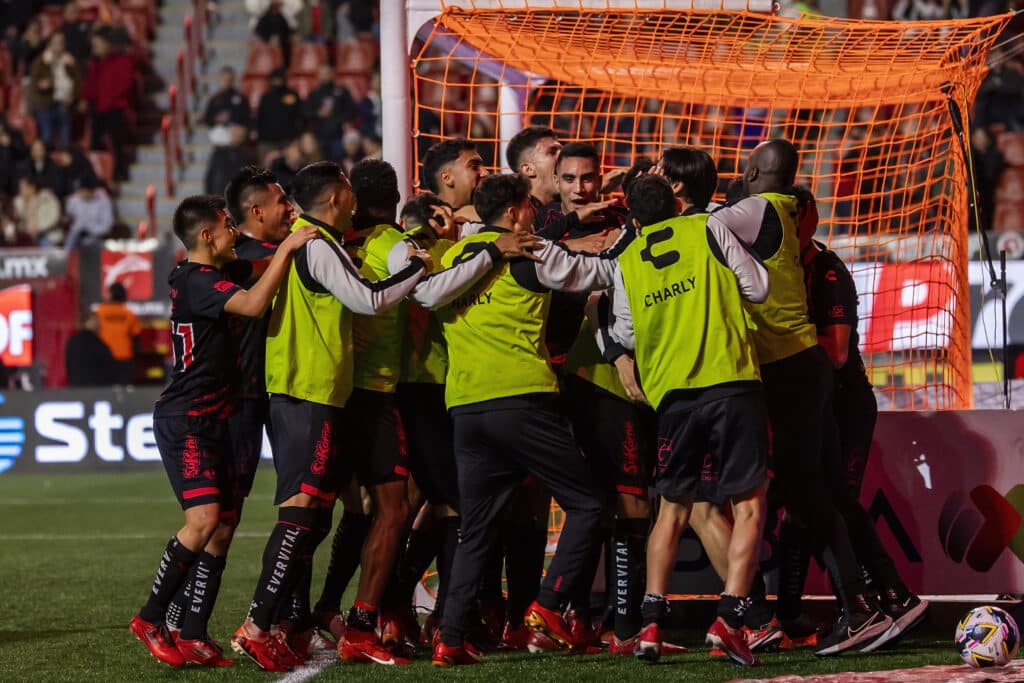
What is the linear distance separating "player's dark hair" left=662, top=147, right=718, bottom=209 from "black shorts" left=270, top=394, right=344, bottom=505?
1646 mm

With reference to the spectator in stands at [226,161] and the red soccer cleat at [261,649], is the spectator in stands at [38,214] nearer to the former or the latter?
the spectator in stands at [226,161]

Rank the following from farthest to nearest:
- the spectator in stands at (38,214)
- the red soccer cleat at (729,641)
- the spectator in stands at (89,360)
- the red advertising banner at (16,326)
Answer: the spectator in stands at (38,214)
the red advertising banner at (16,326)
the spectator in stands at (89,360)
the red soccer cleat at (729,641)

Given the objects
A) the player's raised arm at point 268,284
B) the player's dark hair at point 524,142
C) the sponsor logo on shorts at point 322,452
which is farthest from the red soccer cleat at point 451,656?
the player's dark hair at point 524,142

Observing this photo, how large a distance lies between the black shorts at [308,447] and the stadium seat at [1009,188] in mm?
13707

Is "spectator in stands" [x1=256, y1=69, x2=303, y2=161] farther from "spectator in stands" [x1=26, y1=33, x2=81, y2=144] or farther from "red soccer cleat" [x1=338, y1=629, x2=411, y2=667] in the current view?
"red soccer cleat" [x1=338, y1=629, x2=411, y2=667]

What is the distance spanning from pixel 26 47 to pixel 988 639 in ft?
62.4

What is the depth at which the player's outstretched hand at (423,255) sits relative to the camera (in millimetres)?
5836

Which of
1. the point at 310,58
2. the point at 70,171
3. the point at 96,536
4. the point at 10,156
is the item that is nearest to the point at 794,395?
the point at 96,536


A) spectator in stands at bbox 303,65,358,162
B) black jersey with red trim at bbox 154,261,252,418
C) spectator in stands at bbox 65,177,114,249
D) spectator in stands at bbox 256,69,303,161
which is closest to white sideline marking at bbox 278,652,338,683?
black jersey with red trim at bbox 154,261,252,418

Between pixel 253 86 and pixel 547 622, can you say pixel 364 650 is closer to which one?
pixel 547 622

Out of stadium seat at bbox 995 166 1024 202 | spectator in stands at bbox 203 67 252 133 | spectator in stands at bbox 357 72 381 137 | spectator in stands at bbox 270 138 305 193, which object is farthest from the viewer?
spectator in stands at bbox 203 67 252 133

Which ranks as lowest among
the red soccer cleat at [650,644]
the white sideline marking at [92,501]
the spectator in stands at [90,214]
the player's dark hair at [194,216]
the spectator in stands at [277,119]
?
the white sideline marking at [92,501]

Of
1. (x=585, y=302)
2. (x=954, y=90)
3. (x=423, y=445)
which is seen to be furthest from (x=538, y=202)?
(x=954, y=90)

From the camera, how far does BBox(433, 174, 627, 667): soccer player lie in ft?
18.8
